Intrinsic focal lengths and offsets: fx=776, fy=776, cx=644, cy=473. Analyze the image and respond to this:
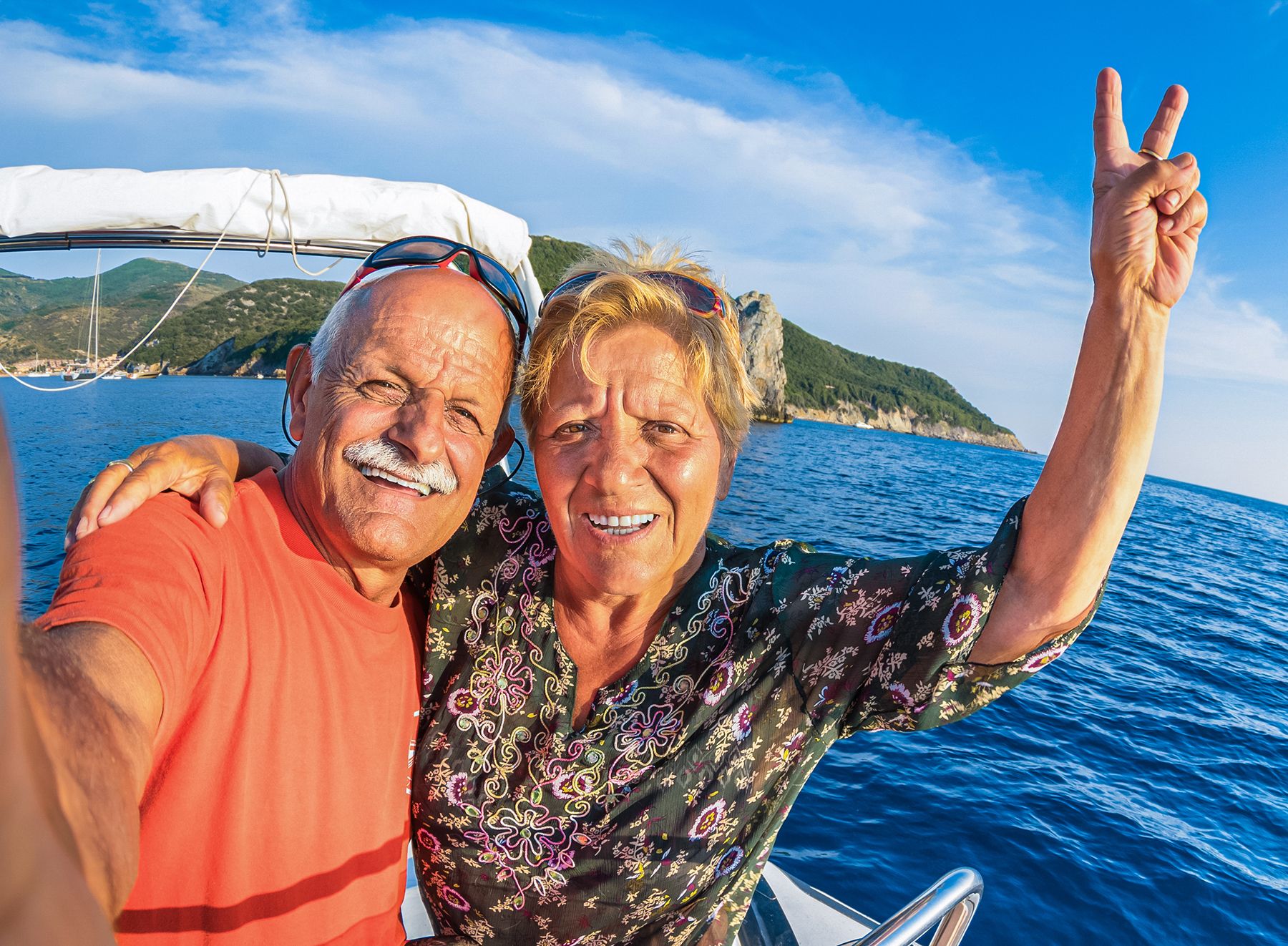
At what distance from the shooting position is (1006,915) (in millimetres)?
6402

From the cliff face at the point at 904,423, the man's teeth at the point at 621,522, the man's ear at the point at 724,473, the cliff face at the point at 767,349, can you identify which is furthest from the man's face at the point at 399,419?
the cliff face at the point at 904,423

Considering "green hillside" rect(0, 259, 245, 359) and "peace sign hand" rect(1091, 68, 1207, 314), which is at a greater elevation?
"peace sign hand" rect(1091, 68, 1207, 314)

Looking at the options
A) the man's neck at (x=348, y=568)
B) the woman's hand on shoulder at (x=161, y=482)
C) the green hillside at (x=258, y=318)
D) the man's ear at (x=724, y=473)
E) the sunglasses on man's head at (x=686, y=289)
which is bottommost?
the green hillside at (x=258, y=318)

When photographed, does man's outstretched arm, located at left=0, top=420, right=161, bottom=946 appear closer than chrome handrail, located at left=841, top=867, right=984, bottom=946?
Yes

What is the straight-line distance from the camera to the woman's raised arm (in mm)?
1523

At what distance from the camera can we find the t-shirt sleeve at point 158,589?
1425 millimetres

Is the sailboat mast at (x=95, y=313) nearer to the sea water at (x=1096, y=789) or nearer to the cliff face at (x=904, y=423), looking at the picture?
the sea water at (x=1096, y=789)

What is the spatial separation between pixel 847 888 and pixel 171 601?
21.3 ft

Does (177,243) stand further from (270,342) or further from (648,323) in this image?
(270,342)

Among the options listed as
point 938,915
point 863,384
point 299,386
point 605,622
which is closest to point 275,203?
point 299,386

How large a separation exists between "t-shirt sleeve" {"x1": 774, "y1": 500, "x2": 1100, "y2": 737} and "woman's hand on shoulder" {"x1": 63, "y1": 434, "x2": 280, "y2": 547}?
1.44 m

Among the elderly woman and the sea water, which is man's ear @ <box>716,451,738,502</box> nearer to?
the elderly woman

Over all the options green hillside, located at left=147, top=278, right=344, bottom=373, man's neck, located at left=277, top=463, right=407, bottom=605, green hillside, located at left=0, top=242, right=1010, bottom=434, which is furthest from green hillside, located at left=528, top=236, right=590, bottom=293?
man's neck, located at left=277, top=463, right=407, bottom=605

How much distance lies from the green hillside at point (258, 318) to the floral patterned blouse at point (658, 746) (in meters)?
51.4
